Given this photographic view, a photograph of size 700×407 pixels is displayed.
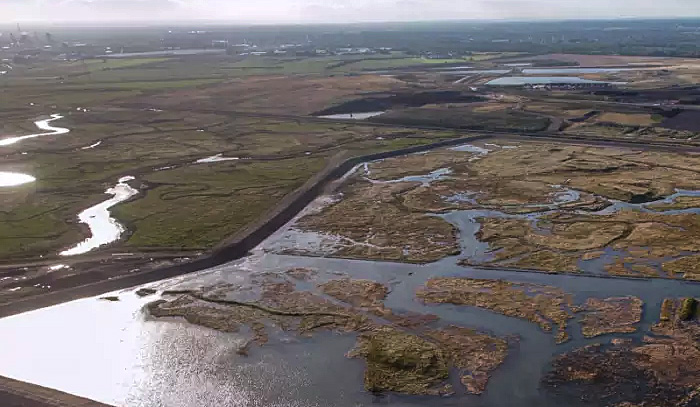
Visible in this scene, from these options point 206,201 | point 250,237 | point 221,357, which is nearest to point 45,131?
point 206,201

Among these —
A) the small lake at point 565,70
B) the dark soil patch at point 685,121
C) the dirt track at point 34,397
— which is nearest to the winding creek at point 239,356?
the dirt track at point 34,397

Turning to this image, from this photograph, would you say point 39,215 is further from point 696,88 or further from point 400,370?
point 696,88

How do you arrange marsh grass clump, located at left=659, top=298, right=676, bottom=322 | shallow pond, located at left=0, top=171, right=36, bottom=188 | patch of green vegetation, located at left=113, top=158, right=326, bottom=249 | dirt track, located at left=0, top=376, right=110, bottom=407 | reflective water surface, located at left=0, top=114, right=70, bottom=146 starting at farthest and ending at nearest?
1. reflective water surface, located at left=0, top=114, right=70, bottom=146
2. shallow pond, located at left=0, top=171, right=36, bottom=188
3. patch of green vegetation, located at left=113, top=158, right=326, bottom=249
4. marsh grass clump, located at left=659, top=298, right=676, bottom=322
5. dirt track, located at left=0, top=376, right=110, bottom=407

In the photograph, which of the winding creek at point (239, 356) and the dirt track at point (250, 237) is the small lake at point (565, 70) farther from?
the winding creek at point (239, 356)

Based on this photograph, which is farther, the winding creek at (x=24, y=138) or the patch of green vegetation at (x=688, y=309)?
the winding creek at (x=24, y=138)

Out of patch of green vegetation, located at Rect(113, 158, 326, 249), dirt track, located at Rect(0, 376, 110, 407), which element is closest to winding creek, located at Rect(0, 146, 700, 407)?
dirt track, located at Rect(0, 376, 110, 407)

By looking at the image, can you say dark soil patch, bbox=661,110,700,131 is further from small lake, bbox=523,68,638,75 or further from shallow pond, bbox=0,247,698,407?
small lake, bbox=523,68,638,75

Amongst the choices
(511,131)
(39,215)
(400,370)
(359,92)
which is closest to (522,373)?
(400,370)

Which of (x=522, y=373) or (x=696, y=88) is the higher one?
(x=696, y=88)
